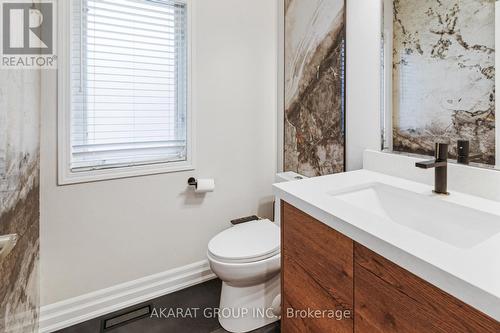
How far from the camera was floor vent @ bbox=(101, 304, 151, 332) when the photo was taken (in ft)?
5.34

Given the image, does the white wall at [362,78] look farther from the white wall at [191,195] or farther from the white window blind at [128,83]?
the white window blind at [128,83]

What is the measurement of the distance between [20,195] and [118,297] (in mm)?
917

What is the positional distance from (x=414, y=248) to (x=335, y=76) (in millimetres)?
1244

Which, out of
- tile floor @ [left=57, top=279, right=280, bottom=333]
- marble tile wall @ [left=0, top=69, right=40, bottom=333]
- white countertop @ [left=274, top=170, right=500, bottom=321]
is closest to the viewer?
white countertop @ [left=274, top=170, right=500, bottom=321]

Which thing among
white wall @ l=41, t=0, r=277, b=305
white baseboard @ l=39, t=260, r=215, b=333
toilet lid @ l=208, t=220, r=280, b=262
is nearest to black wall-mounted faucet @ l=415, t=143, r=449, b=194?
toilet lid @ l=208, t=220, r=280, b=262

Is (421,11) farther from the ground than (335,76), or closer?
farther from the ground

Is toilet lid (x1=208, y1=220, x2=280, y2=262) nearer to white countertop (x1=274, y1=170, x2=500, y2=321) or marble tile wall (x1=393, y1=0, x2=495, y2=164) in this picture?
white countertop (x1=274, y1=170, x2=500, y2=321)

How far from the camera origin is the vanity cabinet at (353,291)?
1.91 feet

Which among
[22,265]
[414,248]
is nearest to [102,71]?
[22,265]

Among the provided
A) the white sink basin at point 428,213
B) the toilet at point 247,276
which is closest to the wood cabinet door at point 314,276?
the white sink basin at point 428,213

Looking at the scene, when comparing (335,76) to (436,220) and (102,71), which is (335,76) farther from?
(102,71)

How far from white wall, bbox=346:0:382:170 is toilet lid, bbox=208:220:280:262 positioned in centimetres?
61

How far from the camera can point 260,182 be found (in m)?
2.28

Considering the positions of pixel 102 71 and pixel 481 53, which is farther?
pixel 102 71
